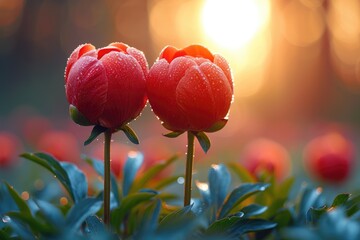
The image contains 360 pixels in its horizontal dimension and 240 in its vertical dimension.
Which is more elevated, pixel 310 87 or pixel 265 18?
pixel 265 18

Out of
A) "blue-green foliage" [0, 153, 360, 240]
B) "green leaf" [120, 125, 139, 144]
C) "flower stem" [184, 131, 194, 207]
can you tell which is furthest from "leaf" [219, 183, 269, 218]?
"green leaf" [120, 125, 139, 144]

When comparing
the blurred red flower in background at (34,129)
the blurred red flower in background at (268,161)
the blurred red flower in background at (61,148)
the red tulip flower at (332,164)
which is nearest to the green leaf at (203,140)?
the blurred red flower in background at (268,161)

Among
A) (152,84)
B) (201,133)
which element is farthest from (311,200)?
(152,84)

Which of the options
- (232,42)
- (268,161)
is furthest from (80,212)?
(232,42)

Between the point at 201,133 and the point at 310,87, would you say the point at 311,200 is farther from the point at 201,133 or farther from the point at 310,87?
the point at 310,87

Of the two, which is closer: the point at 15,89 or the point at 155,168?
the point at 155,168

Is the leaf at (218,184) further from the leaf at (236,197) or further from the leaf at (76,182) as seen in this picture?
the leaf at (76,182)

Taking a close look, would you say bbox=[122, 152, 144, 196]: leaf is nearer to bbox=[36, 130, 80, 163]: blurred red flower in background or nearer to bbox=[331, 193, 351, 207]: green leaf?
bbox=[331, 193, 351, 207]: green leaf
